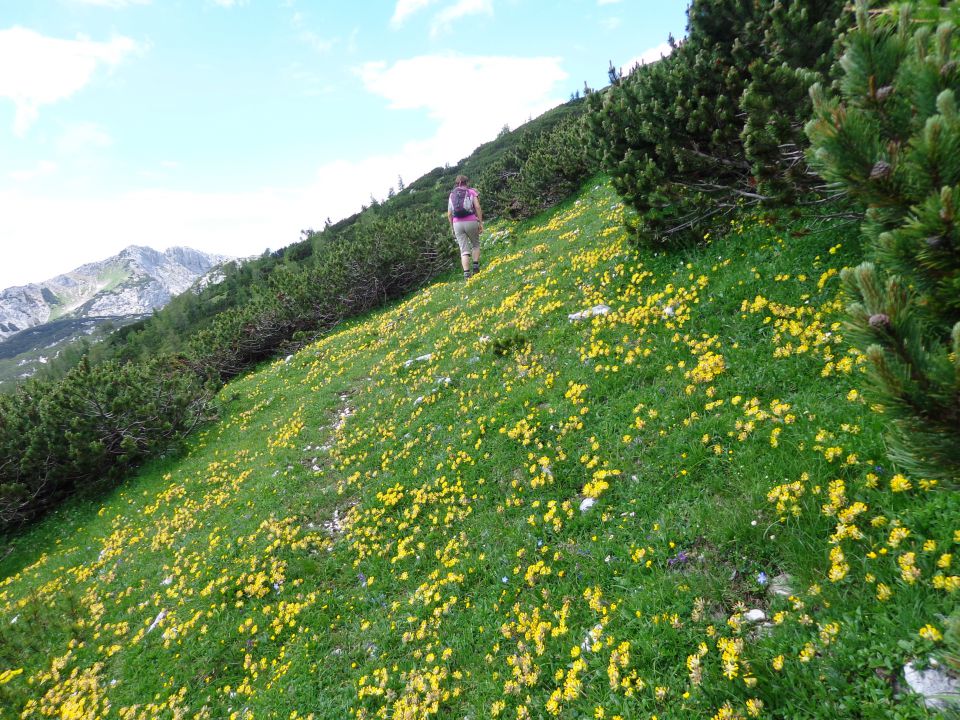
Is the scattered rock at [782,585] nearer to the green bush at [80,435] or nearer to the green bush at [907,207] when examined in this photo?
the green bush at [907,207]

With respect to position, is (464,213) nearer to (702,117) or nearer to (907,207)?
(702,117)


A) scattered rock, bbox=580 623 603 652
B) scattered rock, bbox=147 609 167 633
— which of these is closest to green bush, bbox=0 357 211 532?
scattered rock, bbox=147 609 167 633

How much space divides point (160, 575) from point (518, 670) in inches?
356

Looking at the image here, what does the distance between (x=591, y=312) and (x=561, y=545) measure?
18.5ft

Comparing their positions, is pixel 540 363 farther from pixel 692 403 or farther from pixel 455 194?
pixel 455 194

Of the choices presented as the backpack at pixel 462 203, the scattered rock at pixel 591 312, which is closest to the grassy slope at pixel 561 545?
the scattered rock at pixel 591 312

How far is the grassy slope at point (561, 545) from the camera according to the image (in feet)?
12.2

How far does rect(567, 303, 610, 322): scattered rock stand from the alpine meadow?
0.10 meters

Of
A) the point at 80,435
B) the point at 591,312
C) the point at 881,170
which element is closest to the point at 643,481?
the point at 881,170

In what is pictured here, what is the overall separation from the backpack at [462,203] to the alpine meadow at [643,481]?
12.7ft

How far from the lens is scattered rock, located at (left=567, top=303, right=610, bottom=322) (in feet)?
32.6

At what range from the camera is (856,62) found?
8.28 ft

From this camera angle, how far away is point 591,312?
1016cm

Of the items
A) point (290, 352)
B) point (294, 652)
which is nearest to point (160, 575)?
point (294, 652)
